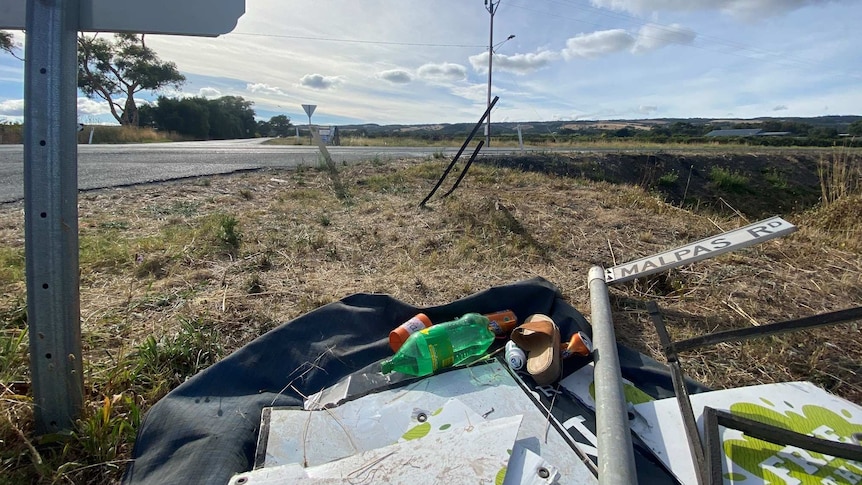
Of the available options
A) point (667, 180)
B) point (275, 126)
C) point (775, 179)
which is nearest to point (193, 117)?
point (275, 126)

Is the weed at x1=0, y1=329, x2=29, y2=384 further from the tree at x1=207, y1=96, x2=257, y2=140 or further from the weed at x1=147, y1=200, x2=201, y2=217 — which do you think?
→ the tree at x1=207, y1=96, x2=257, y2=140

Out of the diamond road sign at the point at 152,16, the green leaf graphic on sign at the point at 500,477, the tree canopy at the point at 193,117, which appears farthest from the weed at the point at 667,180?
the tree canopy at the point at 193,117

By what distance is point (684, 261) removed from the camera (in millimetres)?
2648

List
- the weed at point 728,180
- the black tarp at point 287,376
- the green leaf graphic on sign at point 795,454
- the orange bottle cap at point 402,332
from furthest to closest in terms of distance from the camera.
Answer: the weed at point 728,180, the orange bottle cap at point 402,332, the black tarp at point 287,376, the green leaf graphic on sign at point 795,454

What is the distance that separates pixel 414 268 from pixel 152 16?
84.7 inches

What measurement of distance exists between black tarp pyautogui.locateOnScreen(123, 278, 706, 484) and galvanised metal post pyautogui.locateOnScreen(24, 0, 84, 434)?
1.04ft

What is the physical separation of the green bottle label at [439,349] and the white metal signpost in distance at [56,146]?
50.4 inches

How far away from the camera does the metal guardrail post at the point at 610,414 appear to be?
4.09 feet

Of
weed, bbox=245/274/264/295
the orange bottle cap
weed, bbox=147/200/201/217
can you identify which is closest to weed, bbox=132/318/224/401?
weed, bbox=245/274/264/295

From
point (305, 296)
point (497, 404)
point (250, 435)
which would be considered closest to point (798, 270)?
point (497, 404)

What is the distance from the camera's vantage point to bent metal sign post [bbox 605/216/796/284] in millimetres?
2549

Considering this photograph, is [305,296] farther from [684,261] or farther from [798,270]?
[798,270]

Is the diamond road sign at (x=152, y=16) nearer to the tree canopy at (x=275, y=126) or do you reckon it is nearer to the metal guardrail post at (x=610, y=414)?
the metal guardrail post at (x=610, y=414)

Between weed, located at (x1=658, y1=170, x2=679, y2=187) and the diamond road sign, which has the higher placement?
weed, located at (x1=658, y1=170, x2=679, y2=187)
